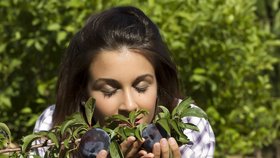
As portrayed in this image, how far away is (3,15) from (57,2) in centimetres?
33

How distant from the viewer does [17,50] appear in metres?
3.92

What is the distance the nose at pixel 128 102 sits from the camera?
2.02 meters

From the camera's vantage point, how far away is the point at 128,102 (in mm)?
2023

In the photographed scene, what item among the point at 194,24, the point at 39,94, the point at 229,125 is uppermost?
the point at 194,24

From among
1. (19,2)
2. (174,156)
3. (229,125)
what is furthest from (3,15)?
(174,156)

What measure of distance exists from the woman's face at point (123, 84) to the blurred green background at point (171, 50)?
1.54m

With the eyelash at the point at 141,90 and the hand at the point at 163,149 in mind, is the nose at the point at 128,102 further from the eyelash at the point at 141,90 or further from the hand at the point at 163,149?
the hand at the point at 163,149

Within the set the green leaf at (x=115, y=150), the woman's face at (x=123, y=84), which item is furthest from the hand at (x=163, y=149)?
the woman's face at (x=123, y=84)

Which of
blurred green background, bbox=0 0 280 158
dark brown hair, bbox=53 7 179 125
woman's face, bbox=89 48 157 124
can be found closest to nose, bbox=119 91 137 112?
woman's face, bbox=89 48 157 124

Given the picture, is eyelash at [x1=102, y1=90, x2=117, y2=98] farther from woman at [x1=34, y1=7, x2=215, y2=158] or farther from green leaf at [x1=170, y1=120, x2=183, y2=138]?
green leaf at [x1=170, y1=120, x2=183, y2=138]

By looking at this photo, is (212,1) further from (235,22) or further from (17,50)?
(17,50)

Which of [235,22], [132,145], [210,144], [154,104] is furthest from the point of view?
[235,22]

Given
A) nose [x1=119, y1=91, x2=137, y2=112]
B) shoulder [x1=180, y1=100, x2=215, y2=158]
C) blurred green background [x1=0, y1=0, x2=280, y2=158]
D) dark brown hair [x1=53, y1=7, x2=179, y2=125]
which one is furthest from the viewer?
blurred green background [x1=0, y1=0, x2=280, y2=158]

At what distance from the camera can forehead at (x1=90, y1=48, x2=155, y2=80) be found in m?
2.07
